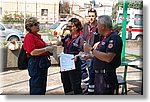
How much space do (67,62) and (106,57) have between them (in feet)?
1.60

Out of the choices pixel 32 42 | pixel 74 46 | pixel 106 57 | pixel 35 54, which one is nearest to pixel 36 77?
pixel 35 54

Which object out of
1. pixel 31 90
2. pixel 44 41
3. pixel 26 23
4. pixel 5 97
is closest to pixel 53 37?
pixel 44 41

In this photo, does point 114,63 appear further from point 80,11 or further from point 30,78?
point 30,78

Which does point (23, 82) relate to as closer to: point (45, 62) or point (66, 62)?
point (45, 62)

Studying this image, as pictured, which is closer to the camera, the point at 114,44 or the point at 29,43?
the point at 114,44

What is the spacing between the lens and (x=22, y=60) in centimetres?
260

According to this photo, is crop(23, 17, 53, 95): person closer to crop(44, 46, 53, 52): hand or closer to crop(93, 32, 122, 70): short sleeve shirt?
crop(44, 46, 53, 52): hand

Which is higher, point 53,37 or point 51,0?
point 51,0

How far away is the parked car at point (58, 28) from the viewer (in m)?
2.59

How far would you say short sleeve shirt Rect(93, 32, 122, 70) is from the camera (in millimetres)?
2289

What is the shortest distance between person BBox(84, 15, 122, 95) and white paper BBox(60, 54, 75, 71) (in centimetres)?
26

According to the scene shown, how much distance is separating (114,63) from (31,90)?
2.60ft

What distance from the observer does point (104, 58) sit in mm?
2301

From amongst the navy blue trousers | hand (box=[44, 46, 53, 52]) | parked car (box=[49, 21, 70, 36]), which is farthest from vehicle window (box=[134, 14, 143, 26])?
the navy blue trousers
